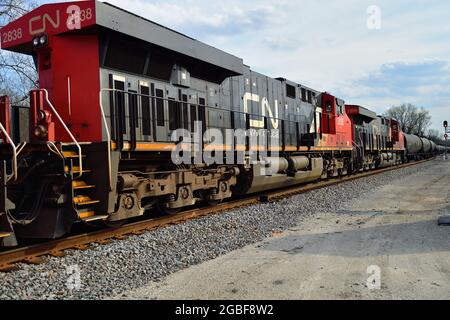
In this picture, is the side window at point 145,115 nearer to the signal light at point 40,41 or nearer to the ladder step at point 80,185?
the ladder step at point 80,185

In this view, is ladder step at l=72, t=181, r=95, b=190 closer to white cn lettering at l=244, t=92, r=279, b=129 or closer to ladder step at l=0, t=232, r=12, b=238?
ladder step at l=0, t=232, r=12, b=238

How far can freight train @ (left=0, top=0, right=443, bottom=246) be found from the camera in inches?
229

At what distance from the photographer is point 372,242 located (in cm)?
617

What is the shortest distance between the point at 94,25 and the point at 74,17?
1.32ft

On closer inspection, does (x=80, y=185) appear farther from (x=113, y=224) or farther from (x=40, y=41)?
(x=40, y=41)

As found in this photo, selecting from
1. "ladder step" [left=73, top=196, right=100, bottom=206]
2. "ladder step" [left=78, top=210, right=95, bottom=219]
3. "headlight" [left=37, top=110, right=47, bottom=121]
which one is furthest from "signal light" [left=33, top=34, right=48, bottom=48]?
"ladder step" [left=78, top=210, right=95, bottom=219]

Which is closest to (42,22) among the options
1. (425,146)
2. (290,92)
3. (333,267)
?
(333,267)

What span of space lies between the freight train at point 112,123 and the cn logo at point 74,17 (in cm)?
2

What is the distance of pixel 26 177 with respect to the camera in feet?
19.2

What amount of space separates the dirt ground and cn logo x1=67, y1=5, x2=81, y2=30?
4.34 m

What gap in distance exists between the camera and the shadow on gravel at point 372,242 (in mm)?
5637

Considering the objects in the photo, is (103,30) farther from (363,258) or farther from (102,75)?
(363,258)

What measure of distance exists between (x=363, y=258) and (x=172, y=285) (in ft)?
8.27
